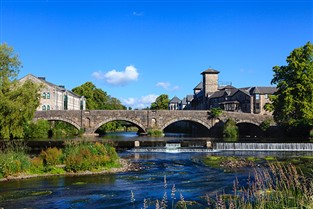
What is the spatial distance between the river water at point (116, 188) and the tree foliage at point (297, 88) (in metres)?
25.8

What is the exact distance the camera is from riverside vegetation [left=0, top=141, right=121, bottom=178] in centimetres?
1964

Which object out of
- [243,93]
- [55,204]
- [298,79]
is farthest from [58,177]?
[243,93]

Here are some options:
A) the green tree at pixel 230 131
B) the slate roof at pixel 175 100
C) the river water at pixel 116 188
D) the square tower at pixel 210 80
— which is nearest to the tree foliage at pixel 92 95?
the square tower at pixel 210 80

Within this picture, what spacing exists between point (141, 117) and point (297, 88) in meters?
27.7

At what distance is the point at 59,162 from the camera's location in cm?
2212

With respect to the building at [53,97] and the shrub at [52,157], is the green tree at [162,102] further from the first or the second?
the shrub at [52,157]

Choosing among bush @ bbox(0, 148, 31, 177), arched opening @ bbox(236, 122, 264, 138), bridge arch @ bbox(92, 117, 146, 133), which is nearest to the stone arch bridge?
bridge arch @ bbox(92, 117, 146, 133)

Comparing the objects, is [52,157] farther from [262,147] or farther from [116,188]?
[262,147]

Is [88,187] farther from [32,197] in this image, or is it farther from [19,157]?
[19,157]

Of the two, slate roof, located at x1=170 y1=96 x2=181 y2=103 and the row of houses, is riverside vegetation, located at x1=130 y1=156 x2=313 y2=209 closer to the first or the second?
the row of houses

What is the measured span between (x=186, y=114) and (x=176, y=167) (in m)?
41.1

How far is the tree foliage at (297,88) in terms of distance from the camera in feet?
148

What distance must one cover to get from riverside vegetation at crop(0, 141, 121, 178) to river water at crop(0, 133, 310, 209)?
49.2 inches

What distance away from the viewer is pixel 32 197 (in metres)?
14.9
